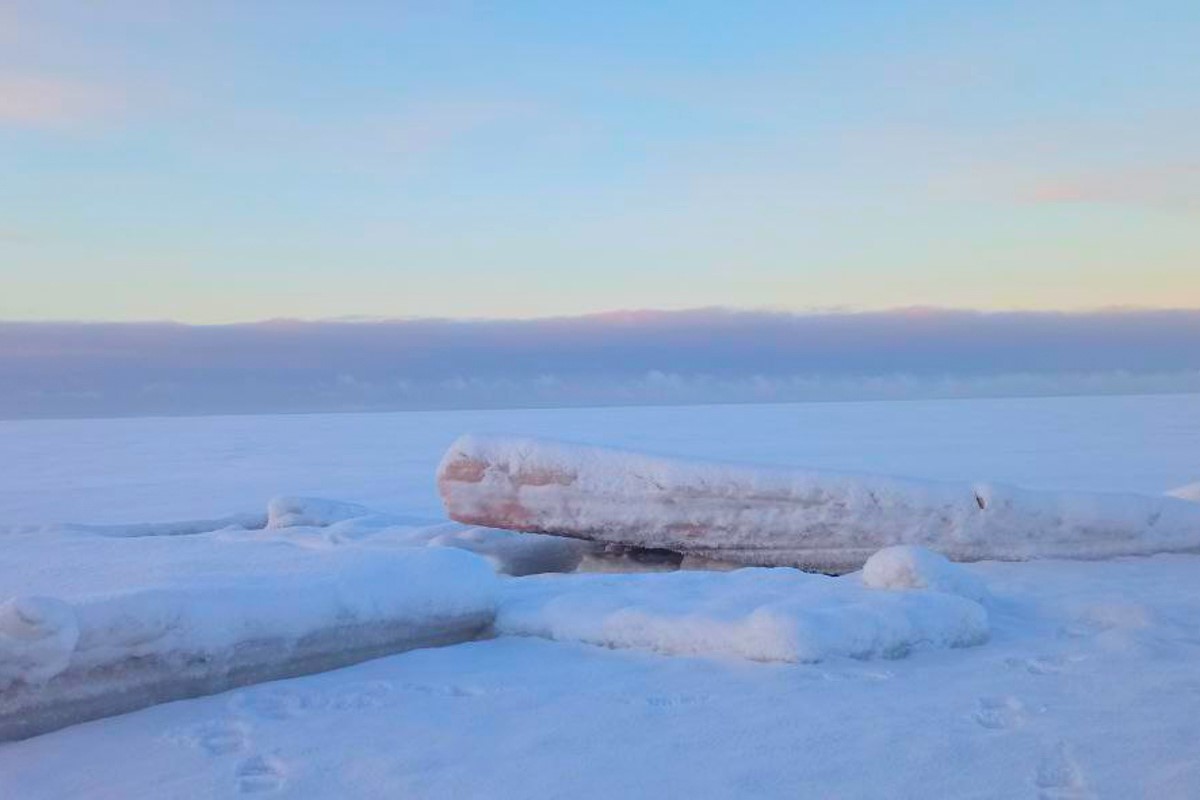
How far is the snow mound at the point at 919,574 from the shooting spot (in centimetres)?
448

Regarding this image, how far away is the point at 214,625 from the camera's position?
11.1 feet

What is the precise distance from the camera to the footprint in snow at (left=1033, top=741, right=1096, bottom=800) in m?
2.47

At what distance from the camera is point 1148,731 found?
9.50ft

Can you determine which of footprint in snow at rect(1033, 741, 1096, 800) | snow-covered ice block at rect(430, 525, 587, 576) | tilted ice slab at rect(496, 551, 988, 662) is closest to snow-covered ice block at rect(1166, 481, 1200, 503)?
tilted ice slab at rect(496, 551, 988, 662)

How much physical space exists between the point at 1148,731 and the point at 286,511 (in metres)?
6.00

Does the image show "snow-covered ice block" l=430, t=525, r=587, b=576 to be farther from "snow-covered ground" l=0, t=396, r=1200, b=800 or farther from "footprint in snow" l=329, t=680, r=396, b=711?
"footprint in snow" l=329, t=680, r=396, b=711

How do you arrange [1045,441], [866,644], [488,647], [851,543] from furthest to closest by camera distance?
[1045,441] < [851,543] < [488,647] < [866,644]

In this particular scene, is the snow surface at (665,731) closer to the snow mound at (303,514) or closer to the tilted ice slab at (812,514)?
the tilted ice slab at (812,514)

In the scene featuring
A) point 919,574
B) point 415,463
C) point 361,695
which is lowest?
point 415,463

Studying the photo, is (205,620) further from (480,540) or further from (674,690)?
(480,540)

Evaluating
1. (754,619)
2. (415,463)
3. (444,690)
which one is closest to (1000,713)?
(754,619)

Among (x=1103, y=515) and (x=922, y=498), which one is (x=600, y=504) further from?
(x=1103, y=515)

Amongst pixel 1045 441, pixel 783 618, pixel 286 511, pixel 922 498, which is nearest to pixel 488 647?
pixel 783 618

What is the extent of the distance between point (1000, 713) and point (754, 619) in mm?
895
